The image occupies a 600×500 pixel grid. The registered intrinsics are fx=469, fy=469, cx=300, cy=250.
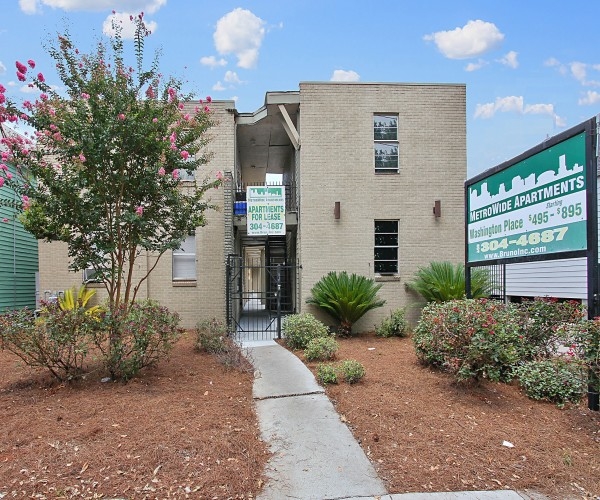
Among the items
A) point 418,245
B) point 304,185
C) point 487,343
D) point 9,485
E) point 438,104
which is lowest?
point 9,485

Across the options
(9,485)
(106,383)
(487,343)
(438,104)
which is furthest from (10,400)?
(438,104)

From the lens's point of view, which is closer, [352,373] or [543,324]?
[352,373]

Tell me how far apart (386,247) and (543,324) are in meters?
6.01

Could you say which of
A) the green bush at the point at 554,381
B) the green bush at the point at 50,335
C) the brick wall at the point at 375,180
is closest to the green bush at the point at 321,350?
the green bush at the point at 554,381

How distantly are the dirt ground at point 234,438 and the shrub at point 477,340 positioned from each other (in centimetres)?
34

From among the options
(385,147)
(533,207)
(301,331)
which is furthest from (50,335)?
(385,147)

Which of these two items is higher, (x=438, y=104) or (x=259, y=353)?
(x=438, y=104)

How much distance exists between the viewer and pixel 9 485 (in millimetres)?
3484

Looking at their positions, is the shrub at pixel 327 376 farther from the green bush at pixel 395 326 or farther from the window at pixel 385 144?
the window at pixel 385 144

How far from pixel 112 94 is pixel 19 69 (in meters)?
1.15

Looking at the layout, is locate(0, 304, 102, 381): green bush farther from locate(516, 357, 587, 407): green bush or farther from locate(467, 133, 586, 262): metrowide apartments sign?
locate(467, 133, 586, 262): metrowide apartments sign

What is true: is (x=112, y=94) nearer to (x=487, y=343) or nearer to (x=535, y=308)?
(x=487, y=343)

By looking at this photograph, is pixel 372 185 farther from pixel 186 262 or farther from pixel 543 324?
pixel 543 324

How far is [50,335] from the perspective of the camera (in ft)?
18.5
